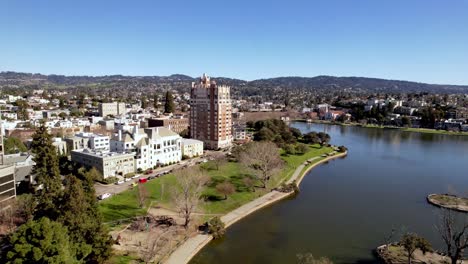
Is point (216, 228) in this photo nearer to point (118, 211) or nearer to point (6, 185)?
point (118, 211)

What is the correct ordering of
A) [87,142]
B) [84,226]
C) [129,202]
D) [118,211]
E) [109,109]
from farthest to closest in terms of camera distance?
1. [109,109]
2. [87,142]
3. [129,202]
4. [118,211]
5. [84,226]

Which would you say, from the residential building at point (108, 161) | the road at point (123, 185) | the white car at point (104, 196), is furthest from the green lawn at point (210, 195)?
the residential building at point (108, 161)

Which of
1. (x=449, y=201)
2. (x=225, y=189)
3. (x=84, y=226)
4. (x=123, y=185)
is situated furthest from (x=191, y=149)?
(x=449, y=201)

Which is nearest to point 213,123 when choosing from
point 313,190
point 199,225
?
point 313,190

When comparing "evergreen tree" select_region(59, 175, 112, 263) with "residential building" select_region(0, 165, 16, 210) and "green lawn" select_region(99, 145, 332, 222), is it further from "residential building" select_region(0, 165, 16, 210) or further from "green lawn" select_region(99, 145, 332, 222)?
"residential building" select_region(0, 165, 16, 210)

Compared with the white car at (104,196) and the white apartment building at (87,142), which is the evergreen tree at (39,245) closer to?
the white car at (104,196)

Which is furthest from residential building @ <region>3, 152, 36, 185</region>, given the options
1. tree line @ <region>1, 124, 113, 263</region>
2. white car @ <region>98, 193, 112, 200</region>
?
tree line @ <region>1, 124, 113, 263</region>
